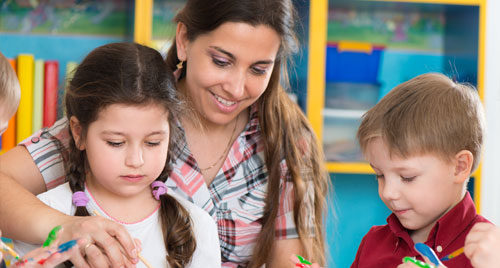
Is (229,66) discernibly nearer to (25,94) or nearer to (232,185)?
(232,185)

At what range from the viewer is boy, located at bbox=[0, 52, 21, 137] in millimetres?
Result: 1354

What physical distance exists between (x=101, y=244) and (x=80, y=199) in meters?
0.23

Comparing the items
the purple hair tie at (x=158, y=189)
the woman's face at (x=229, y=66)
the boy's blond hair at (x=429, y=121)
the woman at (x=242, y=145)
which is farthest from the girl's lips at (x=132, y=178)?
the boy's blond hair at (x=429, y=121)

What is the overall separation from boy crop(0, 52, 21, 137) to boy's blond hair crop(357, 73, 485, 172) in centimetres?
77

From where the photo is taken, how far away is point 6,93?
1.36m

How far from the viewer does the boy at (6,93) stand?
4.44 feet

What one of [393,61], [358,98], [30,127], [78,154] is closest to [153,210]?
[78,154]

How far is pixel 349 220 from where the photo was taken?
10.4 ft

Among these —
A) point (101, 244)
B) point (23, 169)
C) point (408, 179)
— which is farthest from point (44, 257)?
point (408, 179)

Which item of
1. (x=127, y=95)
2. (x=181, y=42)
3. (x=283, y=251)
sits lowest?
(x=283, y=251)

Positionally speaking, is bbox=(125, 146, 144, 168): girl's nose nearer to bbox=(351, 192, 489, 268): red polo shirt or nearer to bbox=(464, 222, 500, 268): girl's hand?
bbox=(351, 192, 489, 268): red polo shirt

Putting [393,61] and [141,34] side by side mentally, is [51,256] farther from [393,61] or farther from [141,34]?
[393,61]

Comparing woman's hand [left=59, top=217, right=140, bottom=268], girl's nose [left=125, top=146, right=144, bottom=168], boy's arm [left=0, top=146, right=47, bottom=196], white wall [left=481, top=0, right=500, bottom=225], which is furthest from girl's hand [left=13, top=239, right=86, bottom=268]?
white wall [left=481, top=0, right=500, bottom=225]

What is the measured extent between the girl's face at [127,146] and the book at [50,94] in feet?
4.33
